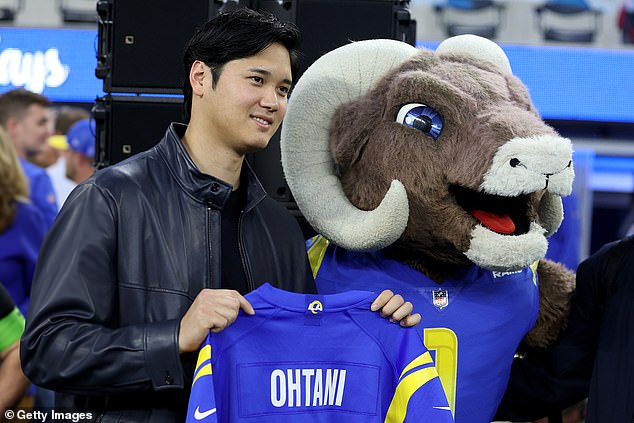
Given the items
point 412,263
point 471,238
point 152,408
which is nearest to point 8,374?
point 152,408

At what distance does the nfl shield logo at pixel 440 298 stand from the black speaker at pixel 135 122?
1046mm

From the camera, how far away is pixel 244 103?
82.0 inches

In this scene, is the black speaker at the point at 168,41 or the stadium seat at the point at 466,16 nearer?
the black speaker at the point at 168,41

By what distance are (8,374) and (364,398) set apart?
4.31 feet

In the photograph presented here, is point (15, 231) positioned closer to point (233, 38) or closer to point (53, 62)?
point (233, 38)

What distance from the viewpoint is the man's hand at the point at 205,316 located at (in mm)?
1886

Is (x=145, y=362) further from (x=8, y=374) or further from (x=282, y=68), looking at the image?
(x=8, y=374)

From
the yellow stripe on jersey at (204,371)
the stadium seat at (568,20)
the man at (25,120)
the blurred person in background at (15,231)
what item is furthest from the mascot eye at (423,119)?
the stadium seat at (568,20)

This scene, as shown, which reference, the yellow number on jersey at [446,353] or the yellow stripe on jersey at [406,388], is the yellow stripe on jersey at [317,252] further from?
the yellow stripe on jersey at [406,388]

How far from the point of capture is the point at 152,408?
202cm

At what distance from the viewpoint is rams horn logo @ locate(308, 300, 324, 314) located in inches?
82.3

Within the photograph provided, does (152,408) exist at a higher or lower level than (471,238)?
lower

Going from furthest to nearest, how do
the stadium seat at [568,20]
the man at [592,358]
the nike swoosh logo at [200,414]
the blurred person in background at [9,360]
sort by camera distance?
the stadium seat at [568,20] < the blurred person in background at [9,360] < the man at [592,358] < the nike swoosh logo at [200,414]

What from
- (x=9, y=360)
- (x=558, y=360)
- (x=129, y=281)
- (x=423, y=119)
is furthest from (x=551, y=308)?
(x=9, y=360)
